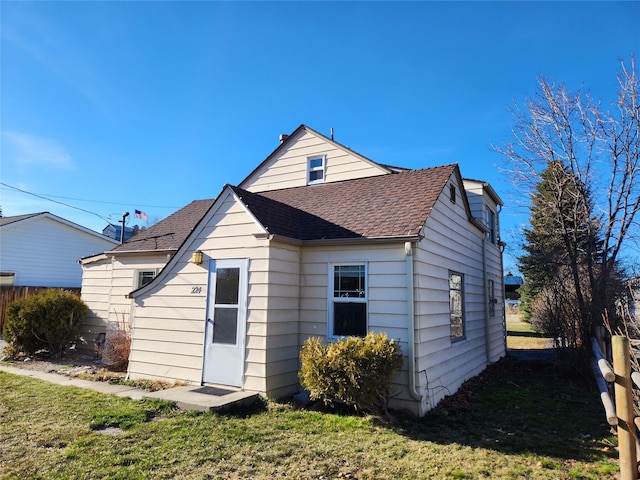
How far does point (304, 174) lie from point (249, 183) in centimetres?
223

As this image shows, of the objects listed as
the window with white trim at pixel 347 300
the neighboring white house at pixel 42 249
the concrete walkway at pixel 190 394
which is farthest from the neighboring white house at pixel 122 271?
the neighboring white house at pixel 42 249

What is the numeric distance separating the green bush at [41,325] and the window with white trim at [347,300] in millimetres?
8633

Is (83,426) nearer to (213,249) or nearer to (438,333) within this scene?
(213,249)

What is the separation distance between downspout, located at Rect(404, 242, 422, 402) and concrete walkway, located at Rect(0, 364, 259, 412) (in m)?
2.62

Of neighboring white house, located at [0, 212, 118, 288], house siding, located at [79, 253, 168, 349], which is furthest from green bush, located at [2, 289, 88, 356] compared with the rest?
neighboring white house, located at [0, 212, 118, 288]

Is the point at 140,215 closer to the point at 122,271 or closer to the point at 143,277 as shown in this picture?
the point at 122,271

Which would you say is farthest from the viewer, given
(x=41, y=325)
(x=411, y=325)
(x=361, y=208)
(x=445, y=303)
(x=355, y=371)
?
(x=41, y=325)

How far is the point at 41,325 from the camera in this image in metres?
10.6

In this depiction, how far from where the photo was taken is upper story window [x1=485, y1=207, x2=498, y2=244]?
13.3 m

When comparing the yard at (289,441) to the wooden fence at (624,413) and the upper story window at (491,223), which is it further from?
the upper story window at (491,223)

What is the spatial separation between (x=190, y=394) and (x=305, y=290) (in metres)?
2.76

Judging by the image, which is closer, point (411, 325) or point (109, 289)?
point (411, 325)

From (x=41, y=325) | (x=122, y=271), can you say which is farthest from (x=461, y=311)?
(x=41, y=325)

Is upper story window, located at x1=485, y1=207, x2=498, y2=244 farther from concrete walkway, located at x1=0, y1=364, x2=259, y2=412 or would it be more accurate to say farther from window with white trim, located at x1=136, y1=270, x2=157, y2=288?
window with white trim, located at x1=136, y1=270, x2=157, y2=288
